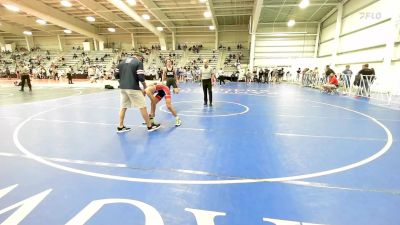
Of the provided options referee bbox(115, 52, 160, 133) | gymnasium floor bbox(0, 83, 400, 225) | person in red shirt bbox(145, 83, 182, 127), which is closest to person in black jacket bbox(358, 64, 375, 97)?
gymnasium floor bbox(0, 83, 400, 225)

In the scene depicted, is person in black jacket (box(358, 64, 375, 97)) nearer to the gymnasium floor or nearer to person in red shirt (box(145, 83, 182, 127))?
the gymnasium floor

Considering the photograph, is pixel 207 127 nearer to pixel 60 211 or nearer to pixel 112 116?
pixel 112 116

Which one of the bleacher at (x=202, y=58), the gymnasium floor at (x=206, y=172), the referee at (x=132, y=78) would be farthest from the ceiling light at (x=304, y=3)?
the referee at (x=132, y=78)

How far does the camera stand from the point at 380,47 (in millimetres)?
15914

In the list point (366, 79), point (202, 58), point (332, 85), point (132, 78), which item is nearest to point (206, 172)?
point (132, 78)

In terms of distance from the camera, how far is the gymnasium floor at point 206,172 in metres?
2.52

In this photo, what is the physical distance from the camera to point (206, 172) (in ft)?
11.4

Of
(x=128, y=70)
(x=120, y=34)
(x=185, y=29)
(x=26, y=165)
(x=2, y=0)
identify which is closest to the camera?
(x=26, y=165)

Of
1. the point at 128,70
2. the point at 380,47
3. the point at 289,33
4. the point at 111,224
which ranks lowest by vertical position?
the point at 111,224

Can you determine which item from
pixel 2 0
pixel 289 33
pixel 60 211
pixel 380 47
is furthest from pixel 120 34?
pixel 60 211

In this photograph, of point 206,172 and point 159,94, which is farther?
point 159,94

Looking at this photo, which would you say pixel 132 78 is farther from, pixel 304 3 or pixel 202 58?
pixel 202 58

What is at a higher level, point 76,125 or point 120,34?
point 120,34

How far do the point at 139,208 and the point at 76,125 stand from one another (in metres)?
4.41
